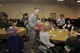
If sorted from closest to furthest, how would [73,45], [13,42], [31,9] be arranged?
[73,45], [13,42], [31,9]

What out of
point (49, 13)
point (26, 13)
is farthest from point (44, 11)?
point (26, 13)

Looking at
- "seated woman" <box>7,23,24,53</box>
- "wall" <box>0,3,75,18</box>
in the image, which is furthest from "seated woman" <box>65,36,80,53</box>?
"wall" <box>0,3,75,18</box>

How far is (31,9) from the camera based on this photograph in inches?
540

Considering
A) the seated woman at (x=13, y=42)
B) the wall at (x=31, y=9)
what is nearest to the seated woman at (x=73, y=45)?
the seated woman at (x=13, y=42)

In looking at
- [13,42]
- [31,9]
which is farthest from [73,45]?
[31,9]

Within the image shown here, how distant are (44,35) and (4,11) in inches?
303

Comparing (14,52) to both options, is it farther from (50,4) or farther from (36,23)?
(50,4)

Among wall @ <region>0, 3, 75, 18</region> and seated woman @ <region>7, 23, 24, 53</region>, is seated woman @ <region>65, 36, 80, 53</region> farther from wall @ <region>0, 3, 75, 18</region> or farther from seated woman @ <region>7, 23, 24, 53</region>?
wall @ <region>0, 3, 75, 18</region>

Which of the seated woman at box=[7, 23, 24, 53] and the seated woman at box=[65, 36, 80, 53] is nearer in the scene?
the seated woman at box=[65, 36, 80, 53]

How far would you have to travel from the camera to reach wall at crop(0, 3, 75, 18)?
1318 centimetres

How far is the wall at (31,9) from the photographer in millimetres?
13180

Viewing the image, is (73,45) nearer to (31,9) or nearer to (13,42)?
(13,42)

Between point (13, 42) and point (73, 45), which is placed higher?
point (73, 45)

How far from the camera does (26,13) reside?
13.5m
